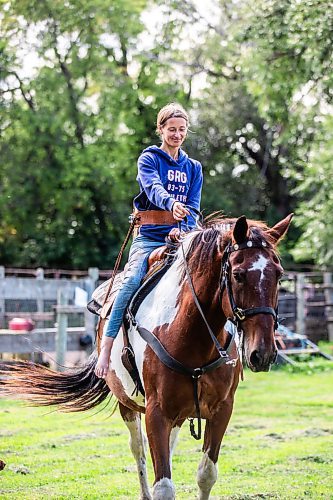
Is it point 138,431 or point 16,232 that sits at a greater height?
point 16,232

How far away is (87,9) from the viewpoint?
30375 millimetres

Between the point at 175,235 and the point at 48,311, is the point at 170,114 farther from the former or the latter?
the point at 48,311

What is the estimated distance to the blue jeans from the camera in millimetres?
5598

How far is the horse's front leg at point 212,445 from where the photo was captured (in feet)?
17.0

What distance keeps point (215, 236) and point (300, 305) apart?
1587 cm

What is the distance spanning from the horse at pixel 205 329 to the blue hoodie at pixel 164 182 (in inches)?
17.7

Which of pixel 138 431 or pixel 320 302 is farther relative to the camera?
pixel 320 302

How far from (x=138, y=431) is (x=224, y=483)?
120cm

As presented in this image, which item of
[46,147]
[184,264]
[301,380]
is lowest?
[301,380]

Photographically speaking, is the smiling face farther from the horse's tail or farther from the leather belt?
the horse's tail

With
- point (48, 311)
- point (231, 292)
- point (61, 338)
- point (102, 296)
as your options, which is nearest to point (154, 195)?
point (231, 292)

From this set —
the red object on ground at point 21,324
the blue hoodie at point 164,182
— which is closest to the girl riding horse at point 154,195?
the blue hoodie at point 164,182

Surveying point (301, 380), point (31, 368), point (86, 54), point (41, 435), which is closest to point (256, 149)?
point (86, 54)

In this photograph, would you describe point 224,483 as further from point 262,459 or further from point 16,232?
point 16,232
